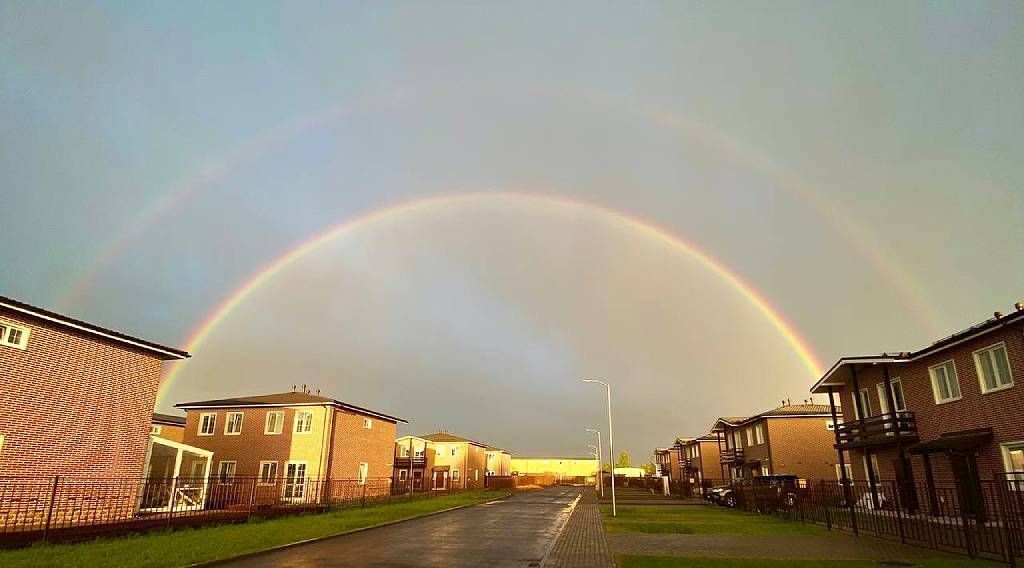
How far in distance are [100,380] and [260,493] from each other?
18734 mm

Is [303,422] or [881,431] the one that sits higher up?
[303,422]

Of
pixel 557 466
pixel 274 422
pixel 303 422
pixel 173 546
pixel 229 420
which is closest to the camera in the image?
pixel 173 546

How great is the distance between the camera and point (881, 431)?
28359mm

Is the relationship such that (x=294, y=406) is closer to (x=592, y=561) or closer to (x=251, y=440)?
(x=251, y=440)

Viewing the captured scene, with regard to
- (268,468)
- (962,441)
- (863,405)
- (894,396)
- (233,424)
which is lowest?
(268,468)

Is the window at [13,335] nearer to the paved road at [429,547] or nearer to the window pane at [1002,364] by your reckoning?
the paved road at [429,547]

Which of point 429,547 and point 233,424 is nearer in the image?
point 429,547

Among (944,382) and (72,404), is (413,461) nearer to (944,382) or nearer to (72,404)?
(72,404)

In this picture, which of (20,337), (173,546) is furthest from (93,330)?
(173,546)

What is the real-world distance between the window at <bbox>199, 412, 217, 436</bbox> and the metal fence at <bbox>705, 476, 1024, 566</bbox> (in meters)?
36.8

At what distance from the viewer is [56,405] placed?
2088 centimetres

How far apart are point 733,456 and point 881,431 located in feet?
108

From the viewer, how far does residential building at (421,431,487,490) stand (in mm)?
77250

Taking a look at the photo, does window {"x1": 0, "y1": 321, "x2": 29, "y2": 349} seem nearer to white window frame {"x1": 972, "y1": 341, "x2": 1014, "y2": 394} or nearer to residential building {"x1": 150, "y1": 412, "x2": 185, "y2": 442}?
residential building {"x1": 150, "y1": 412, "x2": 185, "y2": 442}
